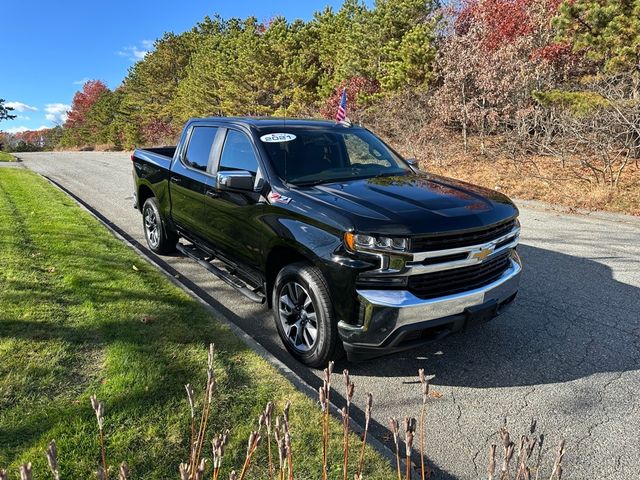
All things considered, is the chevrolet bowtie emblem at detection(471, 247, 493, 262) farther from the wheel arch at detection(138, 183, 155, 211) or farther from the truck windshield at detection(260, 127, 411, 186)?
the wheel arch at detection(138, 183, 155, 211)

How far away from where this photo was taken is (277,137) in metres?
4.26

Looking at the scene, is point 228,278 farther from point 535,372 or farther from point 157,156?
point 535,372

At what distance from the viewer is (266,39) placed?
32.7 metres

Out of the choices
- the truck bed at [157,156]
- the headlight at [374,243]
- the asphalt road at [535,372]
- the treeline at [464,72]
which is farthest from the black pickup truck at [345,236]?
the treeline at [464,72]

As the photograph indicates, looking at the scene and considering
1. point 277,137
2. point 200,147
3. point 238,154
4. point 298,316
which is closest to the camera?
point 298,316

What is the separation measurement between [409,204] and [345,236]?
0.58 meters

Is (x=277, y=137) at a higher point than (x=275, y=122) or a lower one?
lower

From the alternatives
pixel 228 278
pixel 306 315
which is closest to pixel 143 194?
pixel 228 278

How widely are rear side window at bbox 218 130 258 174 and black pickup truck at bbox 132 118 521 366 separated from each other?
12mm

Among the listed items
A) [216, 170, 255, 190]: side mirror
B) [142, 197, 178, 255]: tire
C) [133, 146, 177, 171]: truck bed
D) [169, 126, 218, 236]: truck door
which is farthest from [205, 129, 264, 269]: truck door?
[142, 197, 178, 255]: tire

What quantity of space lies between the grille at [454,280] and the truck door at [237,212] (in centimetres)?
143

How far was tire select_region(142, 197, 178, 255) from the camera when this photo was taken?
20.4 feet

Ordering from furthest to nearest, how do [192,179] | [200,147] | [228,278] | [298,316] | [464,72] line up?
[464,72] → [200,147] → [192,179] → [228,278] → [298,316]

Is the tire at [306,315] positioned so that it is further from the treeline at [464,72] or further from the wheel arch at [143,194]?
the treeline at [464,72]
